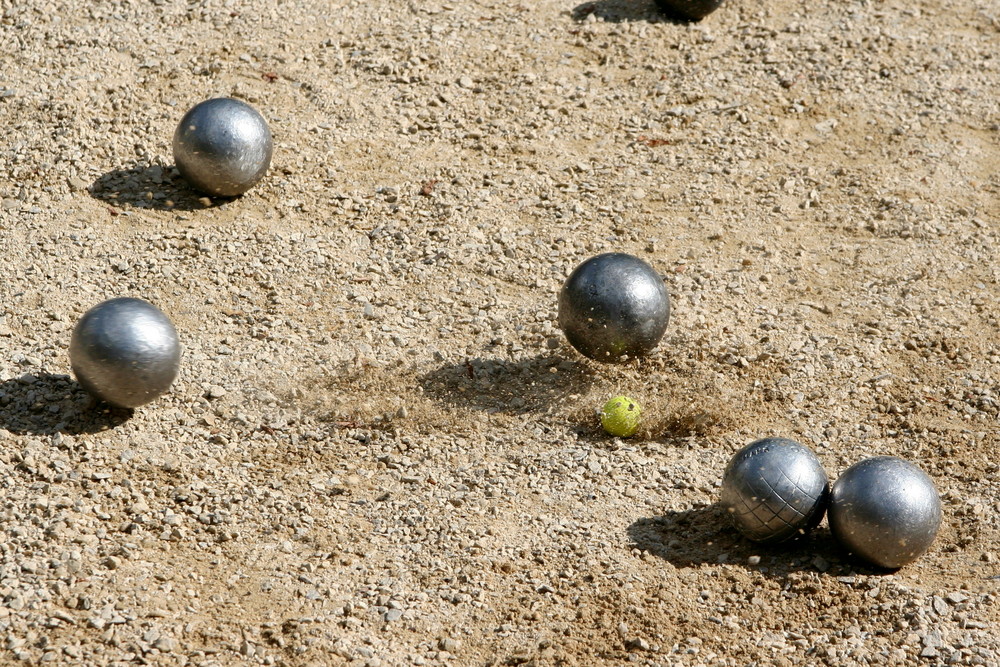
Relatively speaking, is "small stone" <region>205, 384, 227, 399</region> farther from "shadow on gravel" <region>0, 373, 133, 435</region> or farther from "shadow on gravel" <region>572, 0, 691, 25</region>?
"shadow on gravel" <region>572, 0, 691, 25</region>

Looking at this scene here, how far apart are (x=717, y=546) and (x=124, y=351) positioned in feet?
11.5

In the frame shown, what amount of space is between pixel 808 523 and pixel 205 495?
3.33 m

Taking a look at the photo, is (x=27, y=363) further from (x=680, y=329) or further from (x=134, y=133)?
(x=680, y=329)

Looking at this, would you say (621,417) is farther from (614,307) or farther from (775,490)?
(775,490)

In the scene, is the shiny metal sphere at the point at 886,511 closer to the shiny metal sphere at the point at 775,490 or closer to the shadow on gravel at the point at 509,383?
the shiny metal sphere at the point at 775,490

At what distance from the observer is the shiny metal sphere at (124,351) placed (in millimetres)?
6750

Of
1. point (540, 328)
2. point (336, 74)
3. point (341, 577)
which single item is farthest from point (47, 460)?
point (336, 74)

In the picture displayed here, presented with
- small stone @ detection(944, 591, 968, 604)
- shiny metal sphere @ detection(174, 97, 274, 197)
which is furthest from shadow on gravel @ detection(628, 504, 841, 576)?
shiny metal sphere @ detection(174, 97, 274, 197)

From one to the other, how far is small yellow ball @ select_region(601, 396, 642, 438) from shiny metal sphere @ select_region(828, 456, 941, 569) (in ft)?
4.74

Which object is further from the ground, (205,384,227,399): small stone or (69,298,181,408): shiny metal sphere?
(69,298,181,408): shiny metal sphere

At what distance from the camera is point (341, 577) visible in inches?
245

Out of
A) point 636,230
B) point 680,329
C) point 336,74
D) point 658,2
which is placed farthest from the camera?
point 658,2

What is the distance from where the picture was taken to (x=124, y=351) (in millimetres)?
6754

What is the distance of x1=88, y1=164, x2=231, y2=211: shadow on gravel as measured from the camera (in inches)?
360
